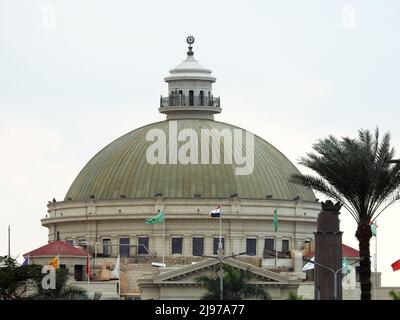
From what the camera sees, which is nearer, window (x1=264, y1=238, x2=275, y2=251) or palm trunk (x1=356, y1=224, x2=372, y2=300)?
palm trunk (x1=356, y1=224, x2=372, y2=300)

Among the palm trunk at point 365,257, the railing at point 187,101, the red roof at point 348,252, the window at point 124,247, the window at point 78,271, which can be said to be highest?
the railing at point 187,101

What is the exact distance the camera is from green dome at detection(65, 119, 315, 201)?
18400 cm

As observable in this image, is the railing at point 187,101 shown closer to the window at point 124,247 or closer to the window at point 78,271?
the window at point 124,247

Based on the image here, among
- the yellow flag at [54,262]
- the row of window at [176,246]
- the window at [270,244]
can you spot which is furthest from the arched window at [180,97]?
the yellow flag at [54,262]

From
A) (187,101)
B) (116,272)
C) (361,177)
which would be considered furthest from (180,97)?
(361,177)

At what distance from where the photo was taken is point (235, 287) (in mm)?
142375

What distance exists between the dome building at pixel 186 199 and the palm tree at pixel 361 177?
89.0 meters

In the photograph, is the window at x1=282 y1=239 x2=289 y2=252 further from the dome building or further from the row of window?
the row of window

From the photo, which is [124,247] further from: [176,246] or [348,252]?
[348,252]

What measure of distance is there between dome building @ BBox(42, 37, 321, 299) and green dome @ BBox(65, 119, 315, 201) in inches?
3.4

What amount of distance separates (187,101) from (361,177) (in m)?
102

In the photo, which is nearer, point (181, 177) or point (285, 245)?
point (181, 177)

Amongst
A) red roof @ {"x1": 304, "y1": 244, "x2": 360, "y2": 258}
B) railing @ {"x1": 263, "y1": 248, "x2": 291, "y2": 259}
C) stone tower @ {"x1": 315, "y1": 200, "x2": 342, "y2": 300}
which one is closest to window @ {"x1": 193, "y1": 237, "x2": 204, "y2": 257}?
Answer: railing @ {"x1": 263, "y1": 248, "x2": 291, "y2": 259}

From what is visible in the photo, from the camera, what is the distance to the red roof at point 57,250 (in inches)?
6909
